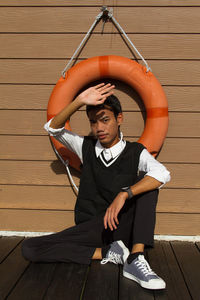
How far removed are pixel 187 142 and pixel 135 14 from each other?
2.63ft

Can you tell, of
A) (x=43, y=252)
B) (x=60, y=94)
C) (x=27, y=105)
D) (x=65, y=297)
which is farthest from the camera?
(x=27, y=105)

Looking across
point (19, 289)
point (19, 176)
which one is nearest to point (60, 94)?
point (19, 176)

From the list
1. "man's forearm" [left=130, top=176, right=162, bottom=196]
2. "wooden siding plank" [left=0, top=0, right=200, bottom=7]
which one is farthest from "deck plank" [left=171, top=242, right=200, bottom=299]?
"wooden siding plank" [left=0, top=0, right=200, bottom=7]

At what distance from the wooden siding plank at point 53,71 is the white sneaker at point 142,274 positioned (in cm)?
102

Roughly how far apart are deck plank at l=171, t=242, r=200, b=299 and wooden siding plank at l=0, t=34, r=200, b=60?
107 cm

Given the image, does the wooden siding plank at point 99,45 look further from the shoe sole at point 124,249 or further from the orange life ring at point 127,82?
the shoe sole at point 124,249

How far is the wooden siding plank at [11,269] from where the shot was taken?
3.81ft

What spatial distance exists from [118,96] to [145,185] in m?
0.70

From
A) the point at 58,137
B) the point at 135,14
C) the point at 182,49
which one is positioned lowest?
the point at 58,137

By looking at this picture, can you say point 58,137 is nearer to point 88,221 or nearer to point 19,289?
point 88,221

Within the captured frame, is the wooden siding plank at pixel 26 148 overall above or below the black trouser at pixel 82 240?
above

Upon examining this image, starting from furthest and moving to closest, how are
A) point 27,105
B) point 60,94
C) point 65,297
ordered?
point 27,105, point 60,94, point 65,297

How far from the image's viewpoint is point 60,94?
167 centimetres

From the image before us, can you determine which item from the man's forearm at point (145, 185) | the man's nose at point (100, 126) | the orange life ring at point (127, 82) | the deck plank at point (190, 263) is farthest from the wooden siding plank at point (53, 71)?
the deck plank at point (190, 263)
